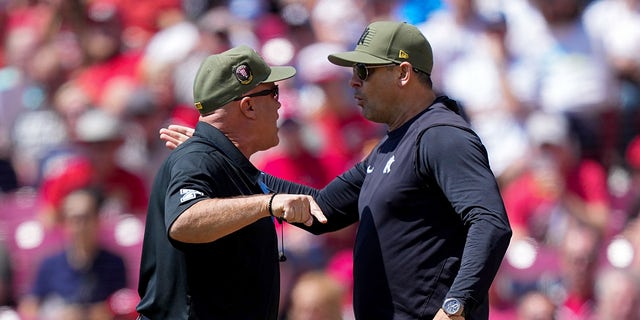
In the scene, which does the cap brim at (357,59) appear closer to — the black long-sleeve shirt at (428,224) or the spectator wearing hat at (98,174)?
the black long-sleeve shirt at (428,224)

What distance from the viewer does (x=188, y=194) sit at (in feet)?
13.8

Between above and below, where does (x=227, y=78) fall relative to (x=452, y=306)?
above

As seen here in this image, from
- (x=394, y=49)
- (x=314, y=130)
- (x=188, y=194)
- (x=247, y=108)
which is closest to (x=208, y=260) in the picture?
(x=188, y=194)

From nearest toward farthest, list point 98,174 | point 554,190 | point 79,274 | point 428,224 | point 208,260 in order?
1. point 208,260
2. point 428,224
3. point 79,274
4. point 554,190
5. point 98,174

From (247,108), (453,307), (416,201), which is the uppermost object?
(247,108)

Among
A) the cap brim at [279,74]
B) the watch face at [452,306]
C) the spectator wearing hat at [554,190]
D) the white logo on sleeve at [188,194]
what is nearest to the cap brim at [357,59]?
the cap brim at [279,74]

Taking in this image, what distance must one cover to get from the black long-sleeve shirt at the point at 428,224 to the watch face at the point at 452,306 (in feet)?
0.08

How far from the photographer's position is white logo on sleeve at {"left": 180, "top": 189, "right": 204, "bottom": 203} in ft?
13.8

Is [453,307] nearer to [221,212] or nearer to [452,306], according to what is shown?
[452,306]

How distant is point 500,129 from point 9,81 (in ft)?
13.3

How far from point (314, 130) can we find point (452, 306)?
4.37 metres

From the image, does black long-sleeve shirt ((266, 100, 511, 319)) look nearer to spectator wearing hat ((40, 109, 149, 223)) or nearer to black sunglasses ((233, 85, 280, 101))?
black sunglasses ((233, 85, 280, 101))

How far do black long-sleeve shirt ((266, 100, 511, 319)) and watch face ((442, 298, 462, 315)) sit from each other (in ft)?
0.08

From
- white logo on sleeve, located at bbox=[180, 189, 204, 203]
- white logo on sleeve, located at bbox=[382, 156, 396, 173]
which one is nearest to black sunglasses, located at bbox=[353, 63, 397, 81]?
white logo on sleeve, located at bbox=[382, 156, 396, 173]
